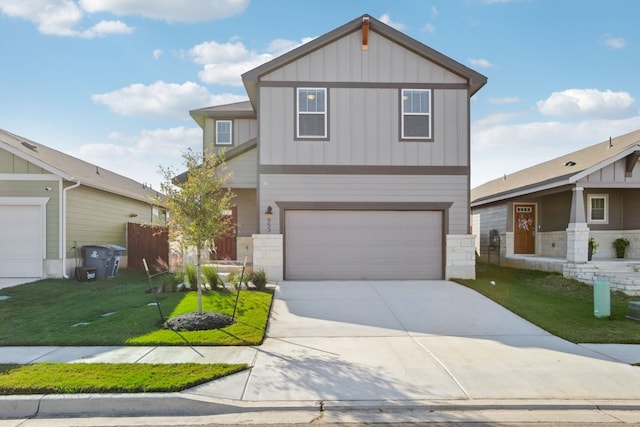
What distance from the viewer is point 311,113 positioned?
45.3ft

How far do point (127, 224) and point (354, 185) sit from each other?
11.1 m

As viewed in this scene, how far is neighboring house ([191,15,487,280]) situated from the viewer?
44.9ft

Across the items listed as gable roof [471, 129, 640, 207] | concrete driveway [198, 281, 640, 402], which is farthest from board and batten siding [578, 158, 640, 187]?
concrete driveway [198, 281, 640, 402]

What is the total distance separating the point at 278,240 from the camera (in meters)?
13.5

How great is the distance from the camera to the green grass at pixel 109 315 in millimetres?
7066

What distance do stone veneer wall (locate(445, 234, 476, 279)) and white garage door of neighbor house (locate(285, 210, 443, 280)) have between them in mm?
285

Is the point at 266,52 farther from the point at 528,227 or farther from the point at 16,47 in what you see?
the point at 528,227

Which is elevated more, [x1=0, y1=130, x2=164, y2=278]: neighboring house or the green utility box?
[x1=0, y1=130, x2=164, y2=278]: neighboring house

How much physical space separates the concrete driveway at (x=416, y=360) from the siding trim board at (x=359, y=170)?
4890mm

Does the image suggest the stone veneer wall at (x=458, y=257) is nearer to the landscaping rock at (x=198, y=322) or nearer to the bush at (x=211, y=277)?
the bush at (x=211, y=277)

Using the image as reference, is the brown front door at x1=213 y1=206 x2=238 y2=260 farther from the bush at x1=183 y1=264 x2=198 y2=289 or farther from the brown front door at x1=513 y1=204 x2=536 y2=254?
the brown front door at x1=513 y1=204 x2=536 y2=254

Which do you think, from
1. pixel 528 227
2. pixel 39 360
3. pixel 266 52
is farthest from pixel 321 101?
pixel 528 227

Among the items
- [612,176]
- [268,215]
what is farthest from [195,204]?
[612,176]

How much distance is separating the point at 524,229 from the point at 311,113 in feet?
39.5
